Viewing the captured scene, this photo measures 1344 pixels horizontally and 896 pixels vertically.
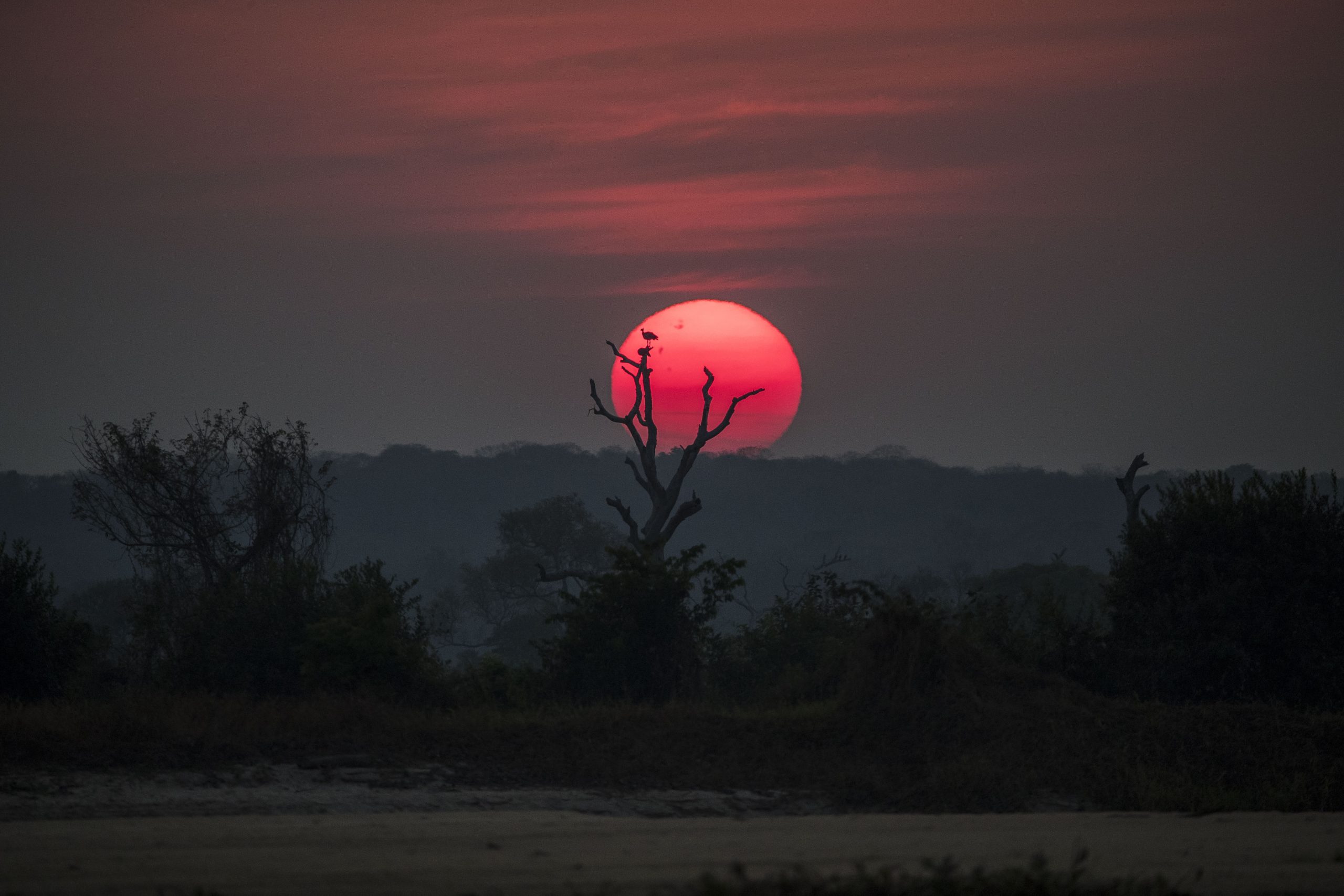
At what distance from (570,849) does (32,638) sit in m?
14.6

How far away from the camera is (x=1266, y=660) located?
2075 centimetres

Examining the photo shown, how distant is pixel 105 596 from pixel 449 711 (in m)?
59.6

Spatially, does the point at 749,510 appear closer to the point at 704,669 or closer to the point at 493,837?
the point at 704,669

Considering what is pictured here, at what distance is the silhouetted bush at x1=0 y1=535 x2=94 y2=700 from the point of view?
2084cm

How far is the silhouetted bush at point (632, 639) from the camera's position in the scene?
20.8 metres

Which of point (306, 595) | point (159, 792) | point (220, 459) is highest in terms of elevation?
point (220, 459)

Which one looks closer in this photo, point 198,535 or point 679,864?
point 679,864

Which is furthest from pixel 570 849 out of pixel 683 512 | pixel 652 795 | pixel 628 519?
pixel 683 512

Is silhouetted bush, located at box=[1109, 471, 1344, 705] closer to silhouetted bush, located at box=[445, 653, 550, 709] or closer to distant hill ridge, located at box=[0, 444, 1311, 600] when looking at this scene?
silhouetted bush, located at box=[445, 653, 550, 709]

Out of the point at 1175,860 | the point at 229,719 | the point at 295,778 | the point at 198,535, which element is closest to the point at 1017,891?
the point at 1175,860

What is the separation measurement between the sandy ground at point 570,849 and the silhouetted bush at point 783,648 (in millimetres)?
8426

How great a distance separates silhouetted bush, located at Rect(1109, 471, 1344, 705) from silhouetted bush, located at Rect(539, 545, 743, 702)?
697 cm

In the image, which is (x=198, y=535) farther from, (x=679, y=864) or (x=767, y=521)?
(x=767, y=521)

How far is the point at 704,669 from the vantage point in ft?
76.5
